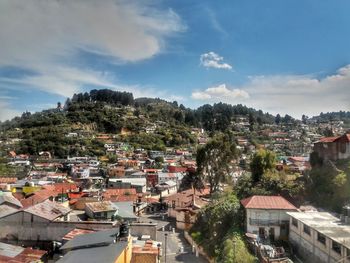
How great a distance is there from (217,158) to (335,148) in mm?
12857

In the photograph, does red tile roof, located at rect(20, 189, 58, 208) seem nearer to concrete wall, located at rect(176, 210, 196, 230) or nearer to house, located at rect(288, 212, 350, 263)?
concrete wall, located at rect(176, 210, 196, 230)

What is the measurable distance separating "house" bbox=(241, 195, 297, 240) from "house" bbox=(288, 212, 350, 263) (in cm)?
60

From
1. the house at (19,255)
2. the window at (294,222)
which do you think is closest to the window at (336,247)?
the window at (294,222)

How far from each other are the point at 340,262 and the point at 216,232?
10.1 m

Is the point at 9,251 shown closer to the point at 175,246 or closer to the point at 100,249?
the point at 100,249

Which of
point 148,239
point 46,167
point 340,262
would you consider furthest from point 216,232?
point 46,167

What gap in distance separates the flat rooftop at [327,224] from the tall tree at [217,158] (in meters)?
16.7

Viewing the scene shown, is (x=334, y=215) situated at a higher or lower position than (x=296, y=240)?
higher

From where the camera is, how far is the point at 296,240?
1714 centimetres

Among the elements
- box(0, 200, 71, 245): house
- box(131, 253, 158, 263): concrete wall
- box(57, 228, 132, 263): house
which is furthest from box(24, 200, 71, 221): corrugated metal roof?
box(131, 253, 158, 263): concrete wall

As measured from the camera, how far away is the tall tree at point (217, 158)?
34.6 meters

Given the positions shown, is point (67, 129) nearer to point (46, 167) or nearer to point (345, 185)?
point (46, 167)

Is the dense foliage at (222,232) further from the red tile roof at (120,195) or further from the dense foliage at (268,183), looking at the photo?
the red tile roof at (120,195)

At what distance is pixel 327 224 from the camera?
52.0 ft
